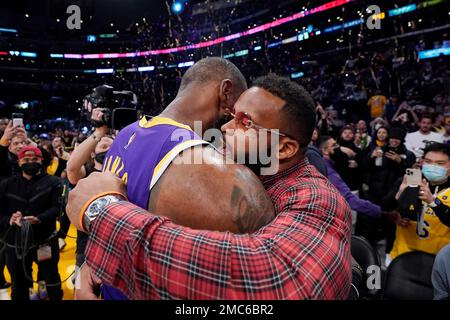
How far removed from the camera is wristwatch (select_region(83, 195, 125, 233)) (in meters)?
0.86

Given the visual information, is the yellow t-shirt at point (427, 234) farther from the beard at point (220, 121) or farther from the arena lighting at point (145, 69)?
the arena lighting at point (145, 69)

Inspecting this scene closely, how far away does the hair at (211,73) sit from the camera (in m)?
1.38

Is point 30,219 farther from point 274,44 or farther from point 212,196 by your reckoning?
point 274,44

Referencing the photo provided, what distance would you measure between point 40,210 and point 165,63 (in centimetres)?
3116

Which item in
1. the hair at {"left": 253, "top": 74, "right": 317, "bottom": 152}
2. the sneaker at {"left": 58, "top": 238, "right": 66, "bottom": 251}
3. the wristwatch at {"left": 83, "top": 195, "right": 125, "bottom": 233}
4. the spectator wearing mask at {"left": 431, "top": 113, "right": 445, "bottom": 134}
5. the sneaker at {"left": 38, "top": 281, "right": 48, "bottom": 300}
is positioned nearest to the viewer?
the wristwatch at {"left": 83, "top": 195, "right": 125, "bottom": 233}

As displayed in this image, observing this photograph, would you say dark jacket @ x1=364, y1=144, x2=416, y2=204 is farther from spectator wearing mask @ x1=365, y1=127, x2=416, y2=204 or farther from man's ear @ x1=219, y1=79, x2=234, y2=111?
man's ear @ x1=219, y1=79, x2=234, y2=111

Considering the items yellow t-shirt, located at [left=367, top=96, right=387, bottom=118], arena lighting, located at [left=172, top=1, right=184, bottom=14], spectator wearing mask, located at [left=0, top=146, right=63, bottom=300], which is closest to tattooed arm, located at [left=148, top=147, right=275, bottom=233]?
spectator wearing mask, located at [left=0, top=146, right=63, bottom=300]

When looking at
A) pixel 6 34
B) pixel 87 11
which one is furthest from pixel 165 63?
pixel 87 11

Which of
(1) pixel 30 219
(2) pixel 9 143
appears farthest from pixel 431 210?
(2) pixel 9 143

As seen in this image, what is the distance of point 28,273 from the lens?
374cm

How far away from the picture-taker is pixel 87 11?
14.6 feet

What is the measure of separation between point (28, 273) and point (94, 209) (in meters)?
3.63

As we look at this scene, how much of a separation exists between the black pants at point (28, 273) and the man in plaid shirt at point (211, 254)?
3.25 m
